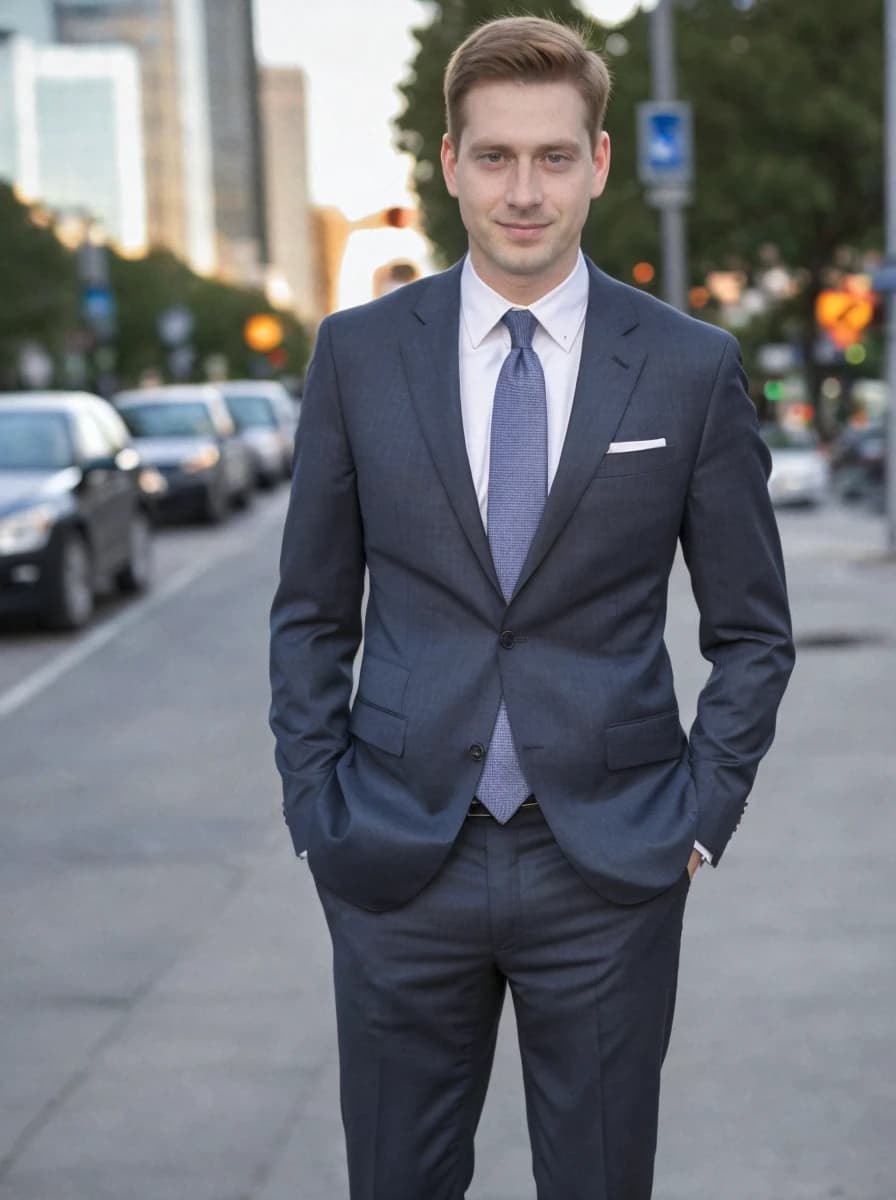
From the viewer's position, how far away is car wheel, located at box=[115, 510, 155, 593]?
16.7 meters

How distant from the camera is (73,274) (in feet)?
197

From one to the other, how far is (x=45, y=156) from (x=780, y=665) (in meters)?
174

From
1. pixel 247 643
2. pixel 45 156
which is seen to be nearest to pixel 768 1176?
pixel 247 643

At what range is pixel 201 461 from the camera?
2455cm

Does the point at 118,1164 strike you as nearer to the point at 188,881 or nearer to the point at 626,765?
the point at 626,765

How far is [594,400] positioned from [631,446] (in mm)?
75

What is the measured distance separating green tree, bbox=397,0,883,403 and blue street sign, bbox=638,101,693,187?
17.3m

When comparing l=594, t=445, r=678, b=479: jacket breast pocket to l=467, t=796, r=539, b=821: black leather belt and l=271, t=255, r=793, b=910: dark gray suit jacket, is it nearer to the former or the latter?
l=271, t=255, r=793, b=910: dark gray suit jacket

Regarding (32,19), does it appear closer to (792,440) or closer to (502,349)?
(792,440)

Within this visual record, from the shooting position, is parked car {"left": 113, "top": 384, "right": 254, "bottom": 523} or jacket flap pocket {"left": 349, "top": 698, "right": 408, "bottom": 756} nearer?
jacket flap pocket {"left": 349, "top": 698, "right": 408, "bottom": 756}

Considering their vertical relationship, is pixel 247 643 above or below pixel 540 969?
below

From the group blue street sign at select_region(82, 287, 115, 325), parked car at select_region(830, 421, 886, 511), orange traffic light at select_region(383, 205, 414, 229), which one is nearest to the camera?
orange traffic light at select_region(383, 205, 414, 229)

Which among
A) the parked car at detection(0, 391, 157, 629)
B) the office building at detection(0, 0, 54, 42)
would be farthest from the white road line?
the office building at detection(0, 0, 54, 42)

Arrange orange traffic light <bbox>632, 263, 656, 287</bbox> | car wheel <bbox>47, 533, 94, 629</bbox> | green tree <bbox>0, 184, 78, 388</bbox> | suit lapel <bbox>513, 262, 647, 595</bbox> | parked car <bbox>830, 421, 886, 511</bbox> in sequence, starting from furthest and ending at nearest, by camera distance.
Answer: green tree <bbox>0, 184, 78, 388</bbox>
orange traffic light <bbox>632, 263, 656, 287</bbox>
parked car <bbox>830, 421, 886, 511</bbox>
car wheel <bbox>47, 533, 94, 629</bbox>
suit lapel <bbox>513, 262, 647, 595</bbox>
